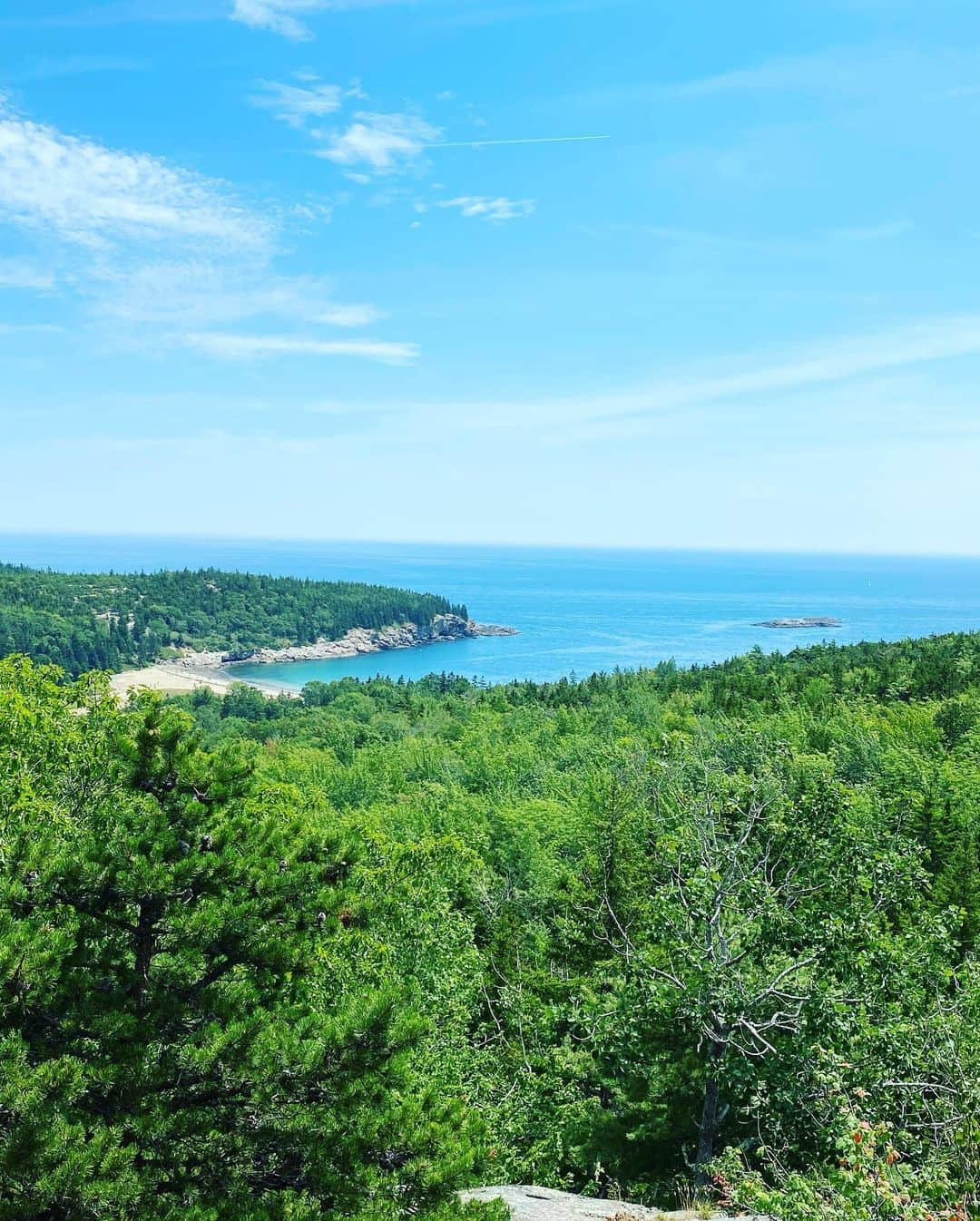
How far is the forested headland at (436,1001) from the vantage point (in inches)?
257

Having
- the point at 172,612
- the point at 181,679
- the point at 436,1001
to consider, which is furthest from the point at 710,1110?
the point at 172,612

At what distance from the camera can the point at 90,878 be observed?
7051 mm

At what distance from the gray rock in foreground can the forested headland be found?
0.45 m

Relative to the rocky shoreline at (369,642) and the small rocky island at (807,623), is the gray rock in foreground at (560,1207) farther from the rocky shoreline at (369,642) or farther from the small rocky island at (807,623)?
the small rocky island at (807,623)

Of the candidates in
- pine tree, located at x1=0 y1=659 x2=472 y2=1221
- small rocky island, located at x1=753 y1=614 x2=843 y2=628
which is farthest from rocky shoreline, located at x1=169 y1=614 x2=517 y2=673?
pine tree, located at x1=0 y1=659 x2=472 y2=1221

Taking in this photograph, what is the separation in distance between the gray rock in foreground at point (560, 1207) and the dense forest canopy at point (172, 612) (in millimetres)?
143904

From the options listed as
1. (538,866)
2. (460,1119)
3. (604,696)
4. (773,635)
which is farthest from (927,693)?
(773,635)

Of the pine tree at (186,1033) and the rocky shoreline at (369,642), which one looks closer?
the pine tree at (186,1033)

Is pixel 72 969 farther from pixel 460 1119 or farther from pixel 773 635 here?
pixel 773 635

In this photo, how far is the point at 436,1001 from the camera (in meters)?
14.1

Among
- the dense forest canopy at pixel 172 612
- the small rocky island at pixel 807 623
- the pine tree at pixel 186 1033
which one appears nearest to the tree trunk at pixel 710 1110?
the pine tree at pixel 186 1033

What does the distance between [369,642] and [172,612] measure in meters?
40.6

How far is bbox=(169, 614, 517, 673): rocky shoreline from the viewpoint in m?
169

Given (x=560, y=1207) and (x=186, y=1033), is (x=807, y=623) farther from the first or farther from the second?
(x=186, y=1033)
